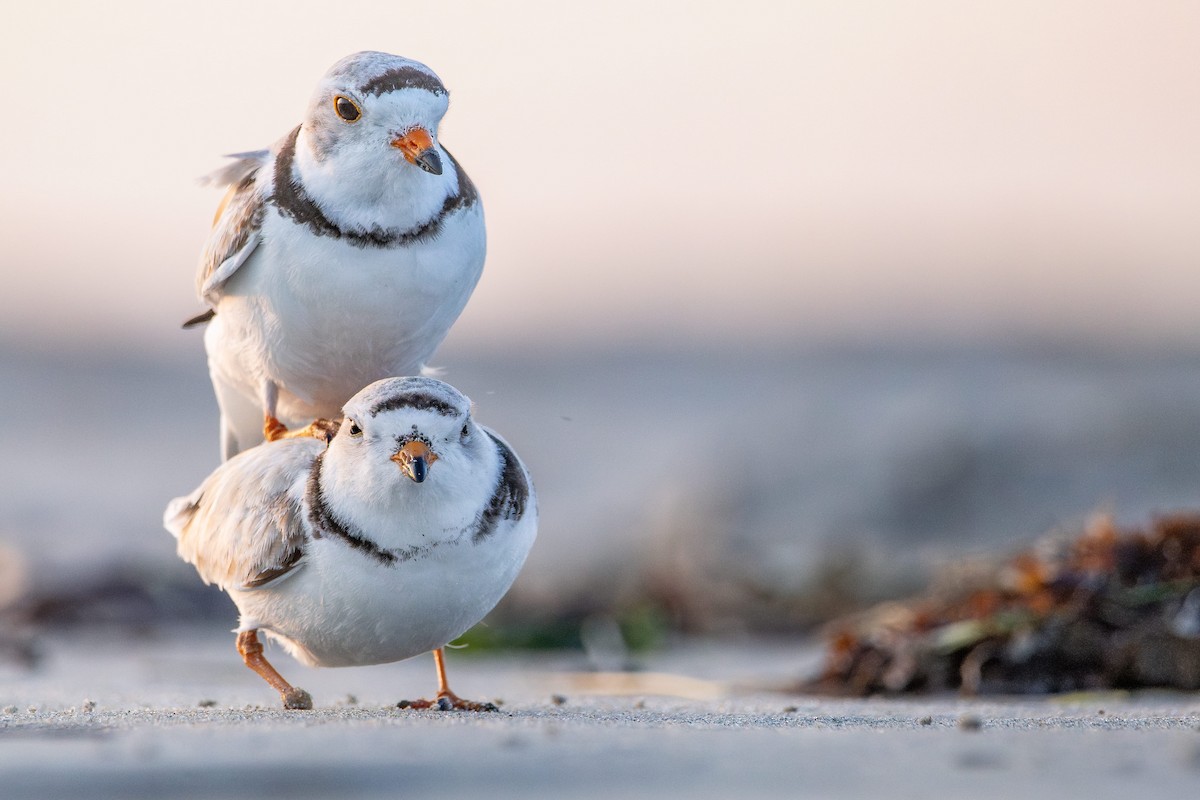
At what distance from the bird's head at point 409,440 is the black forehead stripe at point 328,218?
1.66 feet

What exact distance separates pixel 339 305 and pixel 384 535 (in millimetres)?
911

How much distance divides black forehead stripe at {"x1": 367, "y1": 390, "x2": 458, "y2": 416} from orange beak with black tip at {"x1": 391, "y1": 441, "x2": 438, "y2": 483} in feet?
0.46

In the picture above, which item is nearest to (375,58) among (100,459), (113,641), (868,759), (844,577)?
(868,759)

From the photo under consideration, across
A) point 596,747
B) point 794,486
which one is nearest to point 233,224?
point 596,747

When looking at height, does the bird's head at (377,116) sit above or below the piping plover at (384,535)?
above

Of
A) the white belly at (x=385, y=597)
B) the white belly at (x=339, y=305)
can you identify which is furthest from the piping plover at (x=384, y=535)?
the white belly at (x=339, y=305)

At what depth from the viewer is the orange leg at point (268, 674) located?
4.46 meters

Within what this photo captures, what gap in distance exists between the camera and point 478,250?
4.88 meters

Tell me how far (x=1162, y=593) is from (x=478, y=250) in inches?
111

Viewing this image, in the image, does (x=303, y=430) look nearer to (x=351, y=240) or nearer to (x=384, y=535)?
(x=351, y=240)

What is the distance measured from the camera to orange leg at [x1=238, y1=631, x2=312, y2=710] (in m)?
4.46

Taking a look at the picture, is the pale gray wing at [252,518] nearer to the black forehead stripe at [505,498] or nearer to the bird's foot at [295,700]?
the bird's foot at [295,700]

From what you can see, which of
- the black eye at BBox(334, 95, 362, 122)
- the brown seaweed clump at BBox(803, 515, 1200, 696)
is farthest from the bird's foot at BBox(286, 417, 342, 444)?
the brown seaweed clump at BBox(803, 515, 1200, 696)

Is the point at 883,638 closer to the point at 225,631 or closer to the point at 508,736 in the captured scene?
the point at 508,736
